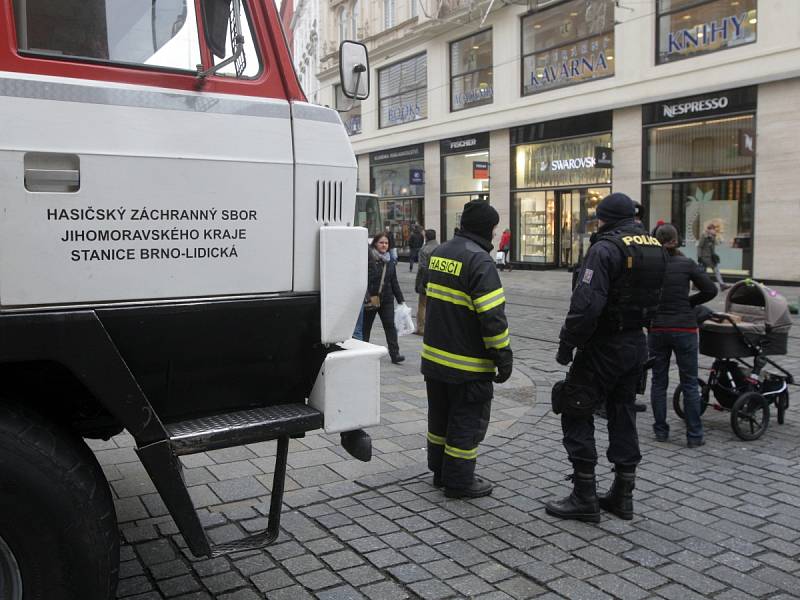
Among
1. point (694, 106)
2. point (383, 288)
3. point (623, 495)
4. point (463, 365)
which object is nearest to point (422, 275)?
point (383, 288)

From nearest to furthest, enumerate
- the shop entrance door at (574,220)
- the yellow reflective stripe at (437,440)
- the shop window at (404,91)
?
the yellow reflective stripe at (437,440) < the shop entrance door at (574,220) < the shop window at (404,91)

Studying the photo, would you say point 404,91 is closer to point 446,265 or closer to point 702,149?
point 702,149

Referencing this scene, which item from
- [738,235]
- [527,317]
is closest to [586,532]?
[527,317]

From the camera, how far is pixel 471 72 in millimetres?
27594

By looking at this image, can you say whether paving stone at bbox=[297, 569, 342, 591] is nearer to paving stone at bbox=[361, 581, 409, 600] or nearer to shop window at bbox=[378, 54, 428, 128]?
paving stone at bbox=[361, 581, 409, 600]

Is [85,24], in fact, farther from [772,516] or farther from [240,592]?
[772,516]

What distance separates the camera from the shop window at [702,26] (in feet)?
60.8

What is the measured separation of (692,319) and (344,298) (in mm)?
3751

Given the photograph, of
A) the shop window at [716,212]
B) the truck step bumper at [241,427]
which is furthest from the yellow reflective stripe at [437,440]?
the shop window at [716,212]

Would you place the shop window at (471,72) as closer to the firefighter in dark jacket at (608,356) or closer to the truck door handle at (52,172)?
the firefighter in dark jacket at (608,356)

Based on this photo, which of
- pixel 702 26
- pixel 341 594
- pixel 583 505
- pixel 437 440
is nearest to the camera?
pixel 341 594

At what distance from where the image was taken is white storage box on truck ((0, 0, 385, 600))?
2.52m

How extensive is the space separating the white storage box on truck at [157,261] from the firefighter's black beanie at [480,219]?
166cm

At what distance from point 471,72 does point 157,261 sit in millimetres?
26394
